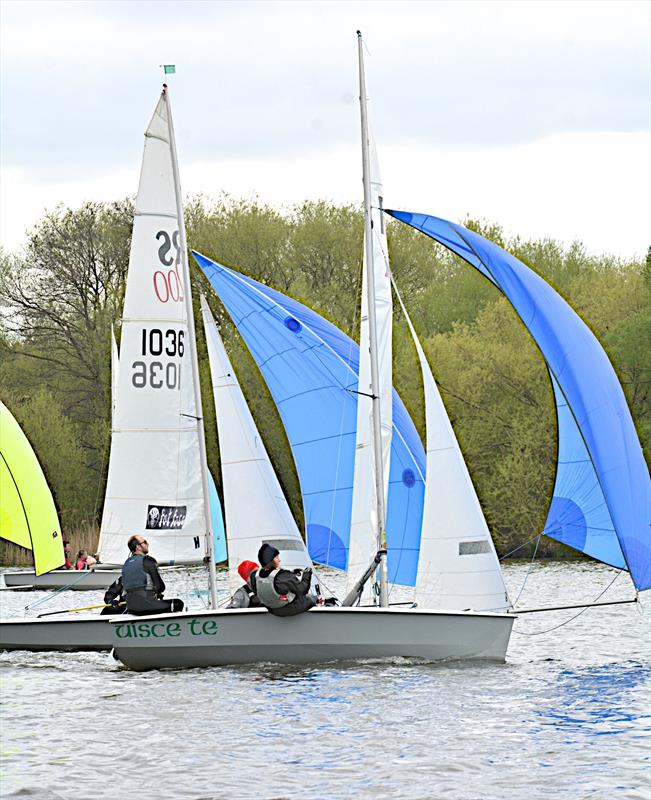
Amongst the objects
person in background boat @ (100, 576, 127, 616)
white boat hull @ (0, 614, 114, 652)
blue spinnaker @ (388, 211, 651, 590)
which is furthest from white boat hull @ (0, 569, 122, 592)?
blue spinnaker @ (388, 211, 651, 590)

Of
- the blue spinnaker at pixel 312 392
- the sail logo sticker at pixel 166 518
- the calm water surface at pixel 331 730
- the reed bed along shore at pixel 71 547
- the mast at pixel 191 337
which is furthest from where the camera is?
the reed bed along shore at pixel 71 547

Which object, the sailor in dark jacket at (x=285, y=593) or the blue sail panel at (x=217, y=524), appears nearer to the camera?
the sailor in dark jacket at (x=285, y=593)

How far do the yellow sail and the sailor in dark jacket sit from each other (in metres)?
4.39

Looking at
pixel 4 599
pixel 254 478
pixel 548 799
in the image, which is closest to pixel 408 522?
pixel 254 478

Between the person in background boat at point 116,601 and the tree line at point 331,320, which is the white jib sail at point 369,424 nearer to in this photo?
the person in background boat at point 116,601

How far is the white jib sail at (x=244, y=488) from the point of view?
48.9 ft

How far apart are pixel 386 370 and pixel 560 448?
5.91ft

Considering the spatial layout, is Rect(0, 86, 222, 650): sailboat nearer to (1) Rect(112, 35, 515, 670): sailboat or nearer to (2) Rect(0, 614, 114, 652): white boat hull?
(2) Rect(0, 614, 114, 652): white boat hull

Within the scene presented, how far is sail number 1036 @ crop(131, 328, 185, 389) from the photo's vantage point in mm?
14961

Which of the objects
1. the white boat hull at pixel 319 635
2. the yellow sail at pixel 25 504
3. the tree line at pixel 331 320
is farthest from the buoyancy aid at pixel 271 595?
the tree line at pixel 331 320

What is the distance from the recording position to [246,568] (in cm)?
1448

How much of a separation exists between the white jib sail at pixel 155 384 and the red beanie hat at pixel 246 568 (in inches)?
27.0

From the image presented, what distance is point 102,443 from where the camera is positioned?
122 ft

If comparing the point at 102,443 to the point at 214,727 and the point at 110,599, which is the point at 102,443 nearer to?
the point at 110,599
